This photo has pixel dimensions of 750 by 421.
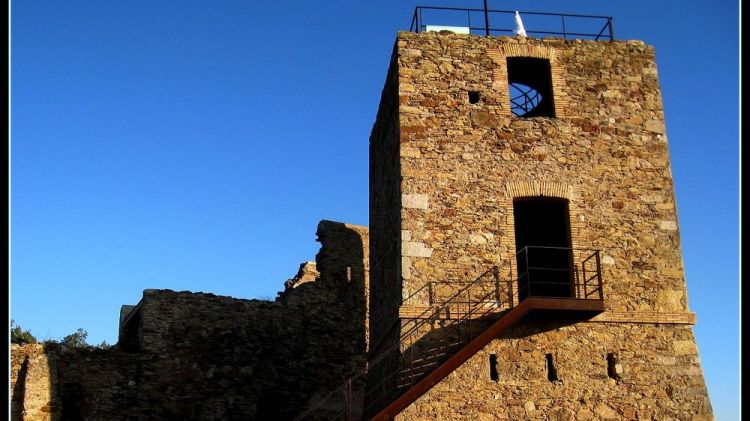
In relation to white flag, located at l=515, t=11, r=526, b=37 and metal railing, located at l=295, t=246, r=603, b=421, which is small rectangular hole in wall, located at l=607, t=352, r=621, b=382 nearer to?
metal railing, located at l=295, t=246, r=603, b=421

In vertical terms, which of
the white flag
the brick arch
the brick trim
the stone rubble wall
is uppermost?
the white flag

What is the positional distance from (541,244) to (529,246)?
3.62 meters

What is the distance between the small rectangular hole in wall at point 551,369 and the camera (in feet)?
45.0

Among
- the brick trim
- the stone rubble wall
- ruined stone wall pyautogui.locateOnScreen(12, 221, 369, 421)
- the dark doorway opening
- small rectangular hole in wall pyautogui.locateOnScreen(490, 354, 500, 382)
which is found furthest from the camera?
ruined stone wall pyautogui.locateOnScreen(12, 221, 369, 421)

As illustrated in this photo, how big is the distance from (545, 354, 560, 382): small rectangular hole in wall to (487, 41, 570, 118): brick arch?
4.32 metres

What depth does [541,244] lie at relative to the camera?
17453 mm

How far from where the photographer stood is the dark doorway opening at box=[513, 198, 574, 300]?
1661 centimetres

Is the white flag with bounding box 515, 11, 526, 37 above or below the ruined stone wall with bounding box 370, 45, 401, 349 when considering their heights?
above

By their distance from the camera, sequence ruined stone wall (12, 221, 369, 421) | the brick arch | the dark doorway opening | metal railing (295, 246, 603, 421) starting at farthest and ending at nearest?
ruined stone wall (12, 221, 369, 421), the dark doorway opening, the brick arch, metal railing (295, 246, 603, 421)

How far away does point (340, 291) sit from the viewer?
22.9m

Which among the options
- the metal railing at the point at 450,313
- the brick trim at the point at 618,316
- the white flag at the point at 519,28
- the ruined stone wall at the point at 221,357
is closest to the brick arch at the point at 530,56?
the white flag at the point at 519,28

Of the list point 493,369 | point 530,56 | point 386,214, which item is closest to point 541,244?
point 386,214

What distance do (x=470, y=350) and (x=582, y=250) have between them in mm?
2909

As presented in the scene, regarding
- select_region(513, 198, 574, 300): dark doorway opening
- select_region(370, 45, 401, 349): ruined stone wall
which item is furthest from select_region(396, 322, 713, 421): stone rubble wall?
select_region(513, 198, 574, 300): dark doorway opening
